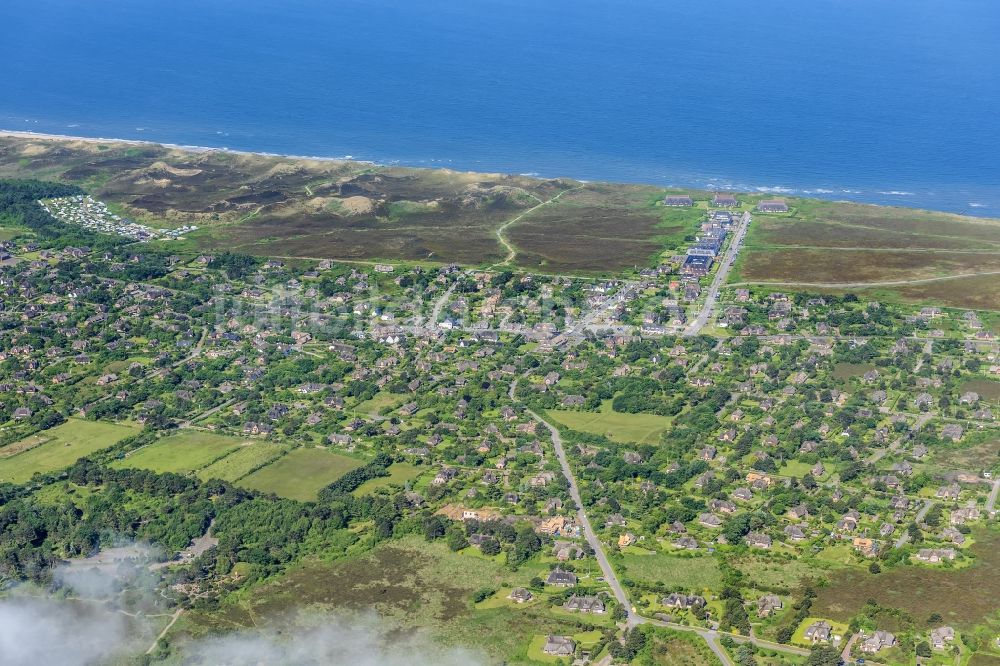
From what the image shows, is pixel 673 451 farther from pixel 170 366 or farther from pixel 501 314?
pixel 170 366

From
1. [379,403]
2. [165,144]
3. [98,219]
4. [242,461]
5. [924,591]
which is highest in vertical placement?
[165,144]

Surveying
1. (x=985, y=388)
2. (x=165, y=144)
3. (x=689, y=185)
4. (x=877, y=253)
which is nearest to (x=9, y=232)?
(x=165, y=144)

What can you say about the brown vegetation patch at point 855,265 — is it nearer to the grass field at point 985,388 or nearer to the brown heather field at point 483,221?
the brown heather field at point 483,221

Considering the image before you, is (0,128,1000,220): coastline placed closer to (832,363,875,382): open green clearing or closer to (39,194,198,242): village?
(39,194,198,242): village

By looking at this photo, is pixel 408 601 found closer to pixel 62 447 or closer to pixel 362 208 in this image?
pixel 62 447

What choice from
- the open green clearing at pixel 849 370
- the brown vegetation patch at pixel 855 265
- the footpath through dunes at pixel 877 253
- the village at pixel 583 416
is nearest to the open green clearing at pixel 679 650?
the village at pixel 583 416

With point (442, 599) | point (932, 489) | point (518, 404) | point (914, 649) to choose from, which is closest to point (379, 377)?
point (518, 404)
